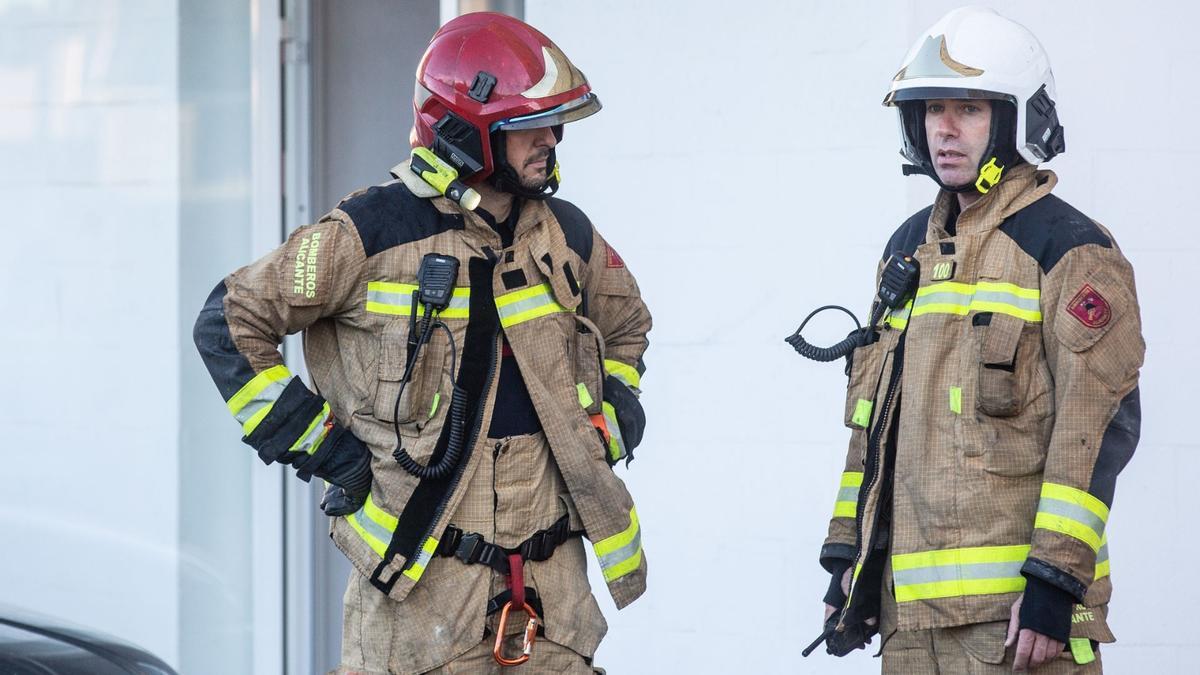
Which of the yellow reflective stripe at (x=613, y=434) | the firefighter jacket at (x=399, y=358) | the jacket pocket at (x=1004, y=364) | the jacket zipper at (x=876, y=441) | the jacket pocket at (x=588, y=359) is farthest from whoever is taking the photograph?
the yellow reflective stripe at (x=613, y=434)

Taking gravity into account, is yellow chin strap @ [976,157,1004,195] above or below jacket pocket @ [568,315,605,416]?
above

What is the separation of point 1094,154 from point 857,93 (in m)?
0.80

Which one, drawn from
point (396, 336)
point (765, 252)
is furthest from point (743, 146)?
point (396, 336)

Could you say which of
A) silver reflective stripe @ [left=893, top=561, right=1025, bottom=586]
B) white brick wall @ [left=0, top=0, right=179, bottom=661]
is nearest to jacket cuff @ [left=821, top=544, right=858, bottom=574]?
silver reflective stripe @ [left=893, top=561, right=1025, bottom=586]

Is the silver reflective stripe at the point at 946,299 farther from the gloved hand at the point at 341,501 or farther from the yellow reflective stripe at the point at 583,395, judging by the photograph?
the gloved hand at the point at 341,501

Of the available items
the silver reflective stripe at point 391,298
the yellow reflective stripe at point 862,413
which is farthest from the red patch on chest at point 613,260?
A: the yellow reflective stripe at point 862,413

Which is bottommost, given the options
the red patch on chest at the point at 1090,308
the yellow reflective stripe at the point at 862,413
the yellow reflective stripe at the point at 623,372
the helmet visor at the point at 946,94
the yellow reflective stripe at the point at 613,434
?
the yellow reflective stripe at the point at 613,434

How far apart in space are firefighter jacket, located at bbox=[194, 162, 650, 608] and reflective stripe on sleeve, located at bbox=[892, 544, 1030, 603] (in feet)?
2.38

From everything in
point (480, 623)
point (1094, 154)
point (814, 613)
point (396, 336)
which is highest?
point (1094, 154)

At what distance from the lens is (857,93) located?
4977mm

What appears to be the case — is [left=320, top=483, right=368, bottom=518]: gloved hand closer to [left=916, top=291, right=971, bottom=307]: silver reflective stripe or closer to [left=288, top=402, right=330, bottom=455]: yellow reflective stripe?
[left=288, top=402, right=330, bottom=455]: yellow reflective stripe

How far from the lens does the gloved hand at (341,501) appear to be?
134 inches

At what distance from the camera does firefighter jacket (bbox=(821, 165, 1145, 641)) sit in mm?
3096

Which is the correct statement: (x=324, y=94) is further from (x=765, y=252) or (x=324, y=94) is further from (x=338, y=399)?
(x=338, y=399)
